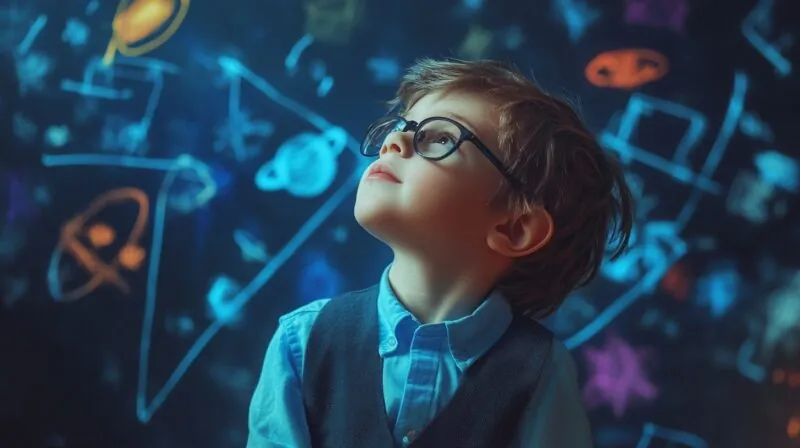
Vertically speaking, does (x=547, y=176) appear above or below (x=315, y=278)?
above

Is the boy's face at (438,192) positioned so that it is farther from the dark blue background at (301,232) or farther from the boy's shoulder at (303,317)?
the dark blue background at (301,232)

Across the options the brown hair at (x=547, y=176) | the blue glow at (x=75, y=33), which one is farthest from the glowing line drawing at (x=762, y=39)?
the blue glow at (x=75, y=33)

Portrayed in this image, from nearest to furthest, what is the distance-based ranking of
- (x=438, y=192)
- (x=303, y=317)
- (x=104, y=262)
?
1. (x=438, y=192)
2. (x=303, y=317)
3. (x=104, y=262)

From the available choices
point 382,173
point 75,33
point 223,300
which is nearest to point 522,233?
point 382,173

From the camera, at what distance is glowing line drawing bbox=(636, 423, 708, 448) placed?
130 cm

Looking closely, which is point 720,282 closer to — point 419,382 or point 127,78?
point 419,382

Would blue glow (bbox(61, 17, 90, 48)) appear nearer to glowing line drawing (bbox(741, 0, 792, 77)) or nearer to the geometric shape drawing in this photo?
the geometric shape drawing

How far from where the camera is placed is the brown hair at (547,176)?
3.07ft

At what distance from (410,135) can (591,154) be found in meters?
0.23

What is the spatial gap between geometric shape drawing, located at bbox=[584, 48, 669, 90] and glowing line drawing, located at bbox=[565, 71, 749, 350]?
0.13 m

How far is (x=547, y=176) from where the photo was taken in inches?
36.9

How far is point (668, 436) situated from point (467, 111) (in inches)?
27.9

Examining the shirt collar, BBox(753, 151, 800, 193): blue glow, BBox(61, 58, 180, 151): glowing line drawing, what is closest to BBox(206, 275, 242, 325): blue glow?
BBox(61, 58, 180, 151): glowing line drawing

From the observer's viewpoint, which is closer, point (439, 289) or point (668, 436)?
point (439, 289)
